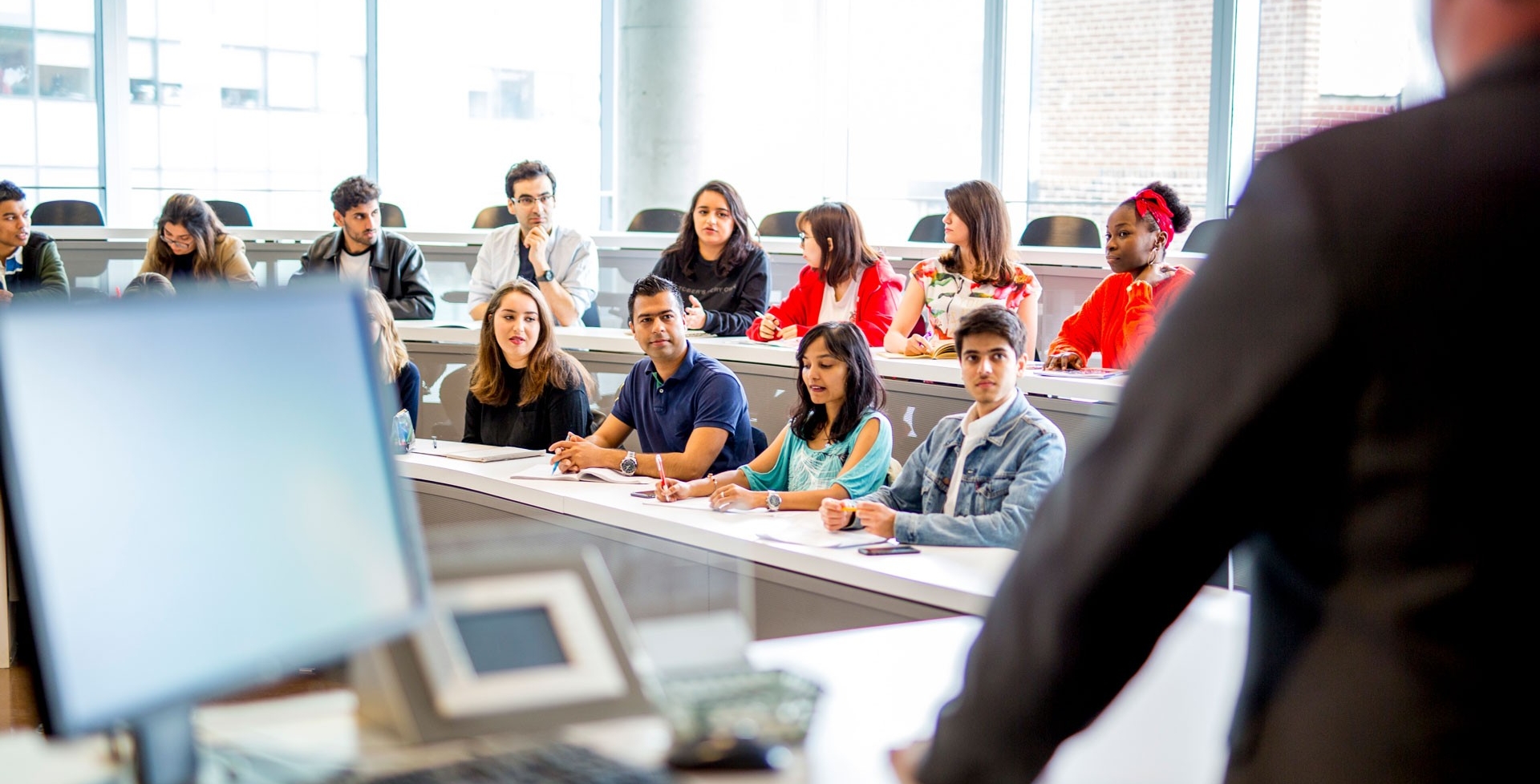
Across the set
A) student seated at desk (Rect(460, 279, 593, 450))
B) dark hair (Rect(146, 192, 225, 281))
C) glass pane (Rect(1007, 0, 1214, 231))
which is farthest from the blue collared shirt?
glass pane (Rect(1007, 0, 1214, 231))

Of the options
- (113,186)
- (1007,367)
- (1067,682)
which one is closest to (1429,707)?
(1067,682)

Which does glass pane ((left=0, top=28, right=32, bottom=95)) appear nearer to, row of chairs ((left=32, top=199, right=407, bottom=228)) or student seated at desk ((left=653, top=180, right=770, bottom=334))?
row of chairs ((left=32, top=199, right=407, bottom=228))

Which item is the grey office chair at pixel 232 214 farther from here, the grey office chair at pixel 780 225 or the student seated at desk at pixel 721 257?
the student seated at desk at pixel 721 257

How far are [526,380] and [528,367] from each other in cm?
5

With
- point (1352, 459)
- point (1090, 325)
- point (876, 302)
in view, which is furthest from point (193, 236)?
point (1352, 459)

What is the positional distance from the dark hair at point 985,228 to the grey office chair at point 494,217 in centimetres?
358

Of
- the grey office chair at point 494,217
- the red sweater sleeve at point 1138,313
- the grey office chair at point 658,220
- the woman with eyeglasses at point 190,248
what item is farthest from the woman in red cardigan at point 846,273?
the grey office chair at point 494,217

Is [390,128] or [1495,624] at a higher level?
[390,128]

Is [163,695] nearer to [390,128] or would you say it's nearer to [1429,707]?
[1429,707]

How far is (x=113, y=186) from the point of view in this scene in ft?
29.7

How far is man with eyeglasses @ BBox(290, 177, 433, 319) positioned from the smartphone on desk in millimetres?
3738

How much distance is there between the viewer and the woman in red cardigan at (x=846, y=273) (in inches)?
218

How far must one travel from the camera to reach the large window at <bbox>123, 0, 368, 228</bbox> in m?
9.16

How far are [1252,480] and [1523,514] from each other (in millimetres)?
134
